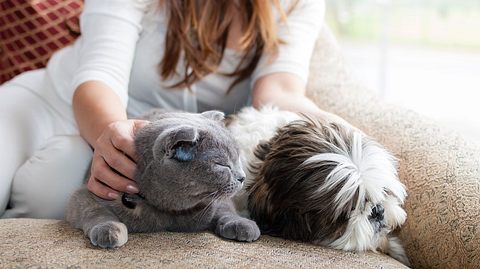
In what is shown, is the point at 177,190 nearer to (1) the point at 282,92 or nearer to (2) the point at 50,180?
(2) the point at 50,180

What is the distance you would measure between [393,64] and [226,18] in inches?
82.5

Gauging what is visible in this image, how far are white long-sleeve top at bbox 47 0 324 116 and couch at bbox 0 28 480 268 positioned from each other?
373mm

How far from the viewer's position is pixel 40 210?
1562 millimetres

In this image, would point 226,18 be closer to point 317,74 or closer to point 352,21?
point 317,74

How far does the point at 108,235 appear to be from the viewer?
114 centimetres

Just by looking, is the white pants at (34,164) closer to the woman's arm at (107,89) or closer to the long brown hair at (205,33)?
the woman's arm at (107,89)

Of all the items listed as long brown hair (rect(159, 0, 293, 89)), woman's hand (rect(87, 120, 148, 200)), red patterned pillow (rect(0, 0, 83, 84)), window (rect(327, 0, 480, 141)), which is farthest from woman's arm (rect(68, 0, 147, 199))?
window (rect(327, 0, 480, 141))

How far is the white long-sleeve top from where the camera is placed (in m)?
1.74

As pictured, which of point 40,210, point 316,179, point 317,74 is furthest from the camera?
point 317,74

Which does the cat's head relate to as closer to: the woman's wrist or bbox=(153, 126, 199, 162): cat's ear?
bbox=(153, 126, 199, 162): cat's ear

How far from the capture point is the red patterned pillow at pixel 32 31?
2.03 metres

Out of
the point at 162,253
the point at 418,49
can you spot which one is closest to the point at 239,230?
the point at 162,253

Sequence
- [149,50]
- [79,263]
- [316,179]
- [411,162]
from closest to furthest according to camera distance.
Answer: [79,263] → [316,179] → [411,162] → [149,50]

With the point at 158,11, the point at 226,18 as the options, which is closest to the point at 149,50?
the point at 158,11
